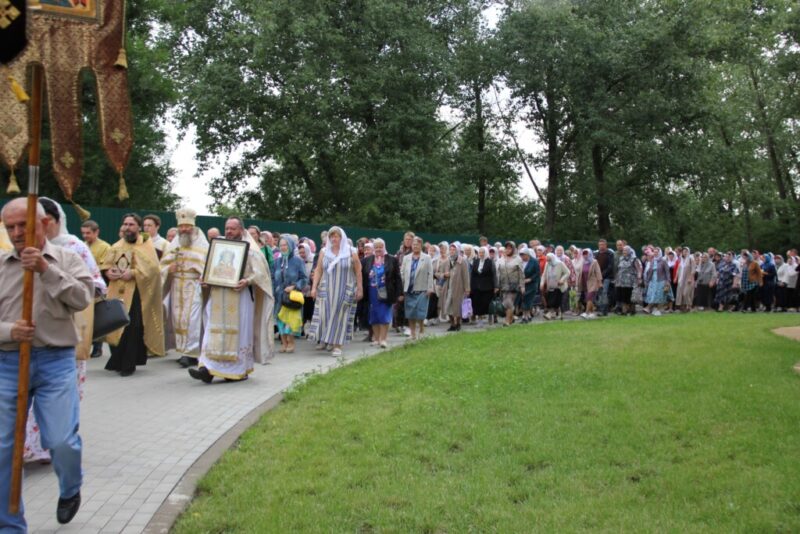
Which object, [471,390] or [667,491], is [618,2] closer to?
[471,390]

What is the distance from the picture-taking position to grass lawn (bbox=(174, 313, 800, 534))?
4949 mm

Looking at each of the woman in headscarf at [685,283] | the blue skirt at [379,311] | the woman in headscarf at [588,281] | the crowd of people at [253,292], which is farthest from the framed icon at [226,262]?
the woman in headscarf at [685,283]

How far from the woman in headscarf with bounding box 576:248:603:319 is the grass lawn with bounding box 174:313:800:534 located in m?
10.3

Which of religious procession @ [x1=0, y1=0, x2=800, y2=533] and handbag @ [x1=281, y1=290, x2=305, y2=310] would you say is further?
handbag @ [x1=281, y1=290, x2=305, y2=310]

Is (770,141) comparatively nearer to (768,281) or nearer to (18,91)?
(768,281)

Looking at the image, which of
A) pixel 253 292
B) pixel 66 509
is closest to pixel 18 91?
pixel 66 509

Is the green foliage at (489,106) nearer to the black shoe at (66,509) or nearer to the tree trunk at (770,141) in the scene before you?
the tree trunk at (770,141)

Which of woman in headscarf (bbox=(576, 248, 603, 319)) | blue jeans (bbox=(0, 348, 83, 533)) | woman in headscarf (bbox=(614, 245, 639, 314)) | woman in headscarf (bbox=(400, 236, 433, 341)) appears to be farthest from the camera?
woman in headscarf (bbox=(614, 245, 639, 314))

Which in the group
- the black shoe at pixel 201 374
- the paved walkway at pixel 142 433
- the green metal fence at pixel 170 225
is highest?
the green metal fence at pixel 170 225

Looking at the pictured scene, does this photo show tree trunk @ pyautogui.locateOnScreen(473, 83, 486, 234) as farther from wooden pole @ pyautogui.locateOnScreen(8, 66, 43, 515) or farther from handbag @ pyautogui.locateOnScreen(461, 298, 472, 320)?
wooden pole @ pyautogui.locateOnScreen(8, 66, 43, 515)

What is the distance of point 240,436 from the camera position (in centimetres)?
717

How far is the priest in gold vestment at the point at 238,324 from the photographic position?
33.3ft

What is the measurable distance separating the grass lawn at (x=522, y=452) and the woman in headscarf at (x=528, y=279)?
868 centimetres

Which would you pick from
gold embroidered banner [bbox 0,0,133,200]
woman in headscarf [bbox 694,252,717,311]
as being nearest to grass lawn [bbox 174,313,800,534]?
gold embroidered banner [bbox 0,0,133,200]
